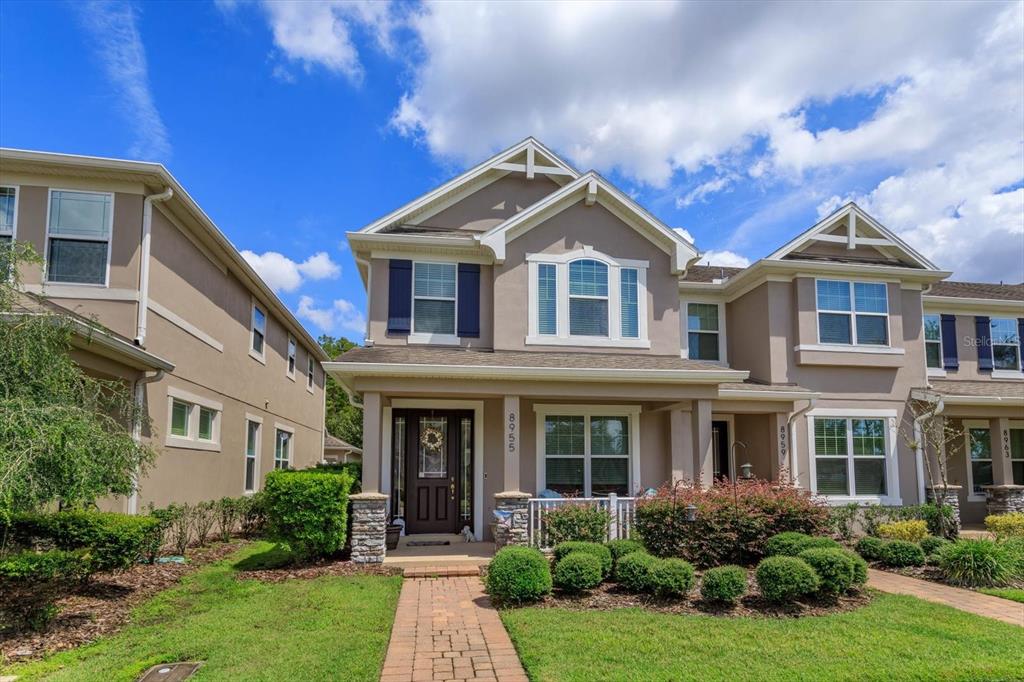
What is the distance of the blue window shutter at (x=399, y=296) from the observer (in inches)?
481

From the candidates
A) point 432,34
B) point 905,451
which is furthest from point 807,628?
point 432,34

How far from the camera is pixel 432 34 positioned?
11273 mm

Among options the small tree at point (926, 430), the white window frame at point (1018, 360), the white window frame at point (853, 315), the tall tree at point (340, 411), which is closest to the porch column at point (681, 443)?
the white window frame at point (853, 315)

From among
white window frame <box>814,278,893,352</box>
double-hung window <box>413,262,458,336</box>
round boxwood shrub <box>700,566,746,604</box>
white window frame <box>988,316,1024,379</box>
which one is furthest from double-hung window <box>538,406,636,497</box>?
white window frame <box>988,316,1024,379</box>

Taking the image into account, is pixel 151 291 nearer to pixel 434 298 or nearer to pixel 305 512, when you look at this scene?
pixel 305 512

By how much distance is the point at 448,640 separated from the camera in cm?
617

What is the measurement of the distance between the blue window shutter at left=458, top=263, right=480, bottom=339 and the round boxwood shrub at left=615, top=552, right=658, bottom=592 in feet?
18.9

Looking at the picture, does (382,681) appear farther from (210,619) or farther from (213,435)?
(213,435)

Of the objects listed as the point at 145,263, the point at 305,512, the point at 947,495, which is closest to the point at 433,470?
the point at 305,512

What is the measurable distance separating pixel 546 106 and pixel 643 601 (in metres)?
Result: 9.74

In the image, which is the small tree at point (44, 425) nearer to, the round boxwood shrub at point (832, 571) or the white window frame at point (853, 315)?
the round boxwood shrub at point (832, 571)

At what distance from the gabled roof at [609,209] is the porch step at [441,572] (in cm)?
570

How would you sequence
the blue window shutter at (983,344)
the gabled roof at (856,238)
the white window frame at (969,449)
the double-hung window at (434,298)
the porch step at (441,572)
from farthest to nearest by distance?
the blue window shutter at (983,344) → the white window frame at (969,449) → the gabled roof at (856,238) → the double-hung window at (434,298) → the porch step at (441,572)

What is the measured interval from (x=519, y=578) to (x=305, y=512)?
382 centimetres
